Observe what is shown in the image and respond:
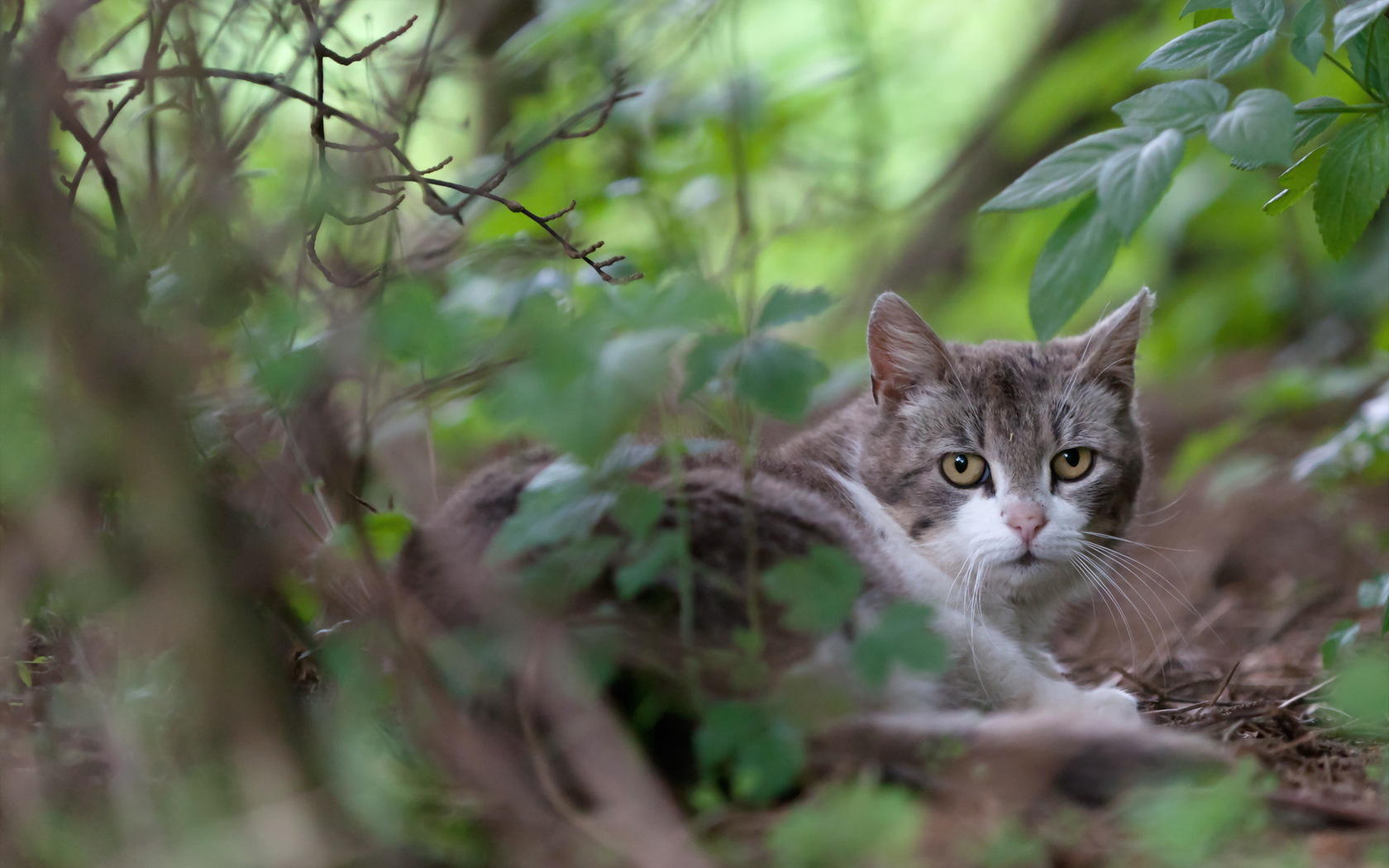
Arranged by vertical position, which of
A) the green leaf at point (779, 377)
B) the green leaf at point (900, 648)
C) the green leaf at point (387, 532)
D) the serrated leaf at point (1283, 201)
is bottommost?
the green leaf at point (900, 648)

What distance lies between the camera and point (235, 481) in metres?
2.11

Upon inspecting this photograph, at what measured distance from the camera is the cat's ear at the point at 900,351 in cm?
268

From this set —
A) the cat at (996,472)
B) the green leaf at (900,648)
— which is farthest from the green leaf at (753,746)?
the cat at (996,472)

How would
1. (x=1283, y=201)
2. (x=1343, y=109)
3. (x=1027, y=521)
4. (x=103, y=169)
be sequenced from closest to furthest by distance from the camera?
(x=1343, y=109) < (x=103, y=169) < (x=1283, y=201) < (x=1027, y=521)

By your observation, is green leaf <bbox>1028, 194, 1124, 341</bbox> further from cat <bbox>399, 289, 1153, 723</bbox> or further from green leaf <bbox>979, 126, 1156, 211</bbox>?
cat <bbox>399, 289, 1153, 723</bbox>

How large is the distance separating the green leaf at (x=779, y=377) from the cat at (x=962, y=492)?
1.34ft

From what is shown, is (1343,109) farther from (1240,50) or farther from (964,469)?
(964,469)

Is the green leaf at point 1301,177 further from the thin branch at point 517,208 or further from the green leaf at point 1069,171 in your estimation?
the thin branch at point 517,208

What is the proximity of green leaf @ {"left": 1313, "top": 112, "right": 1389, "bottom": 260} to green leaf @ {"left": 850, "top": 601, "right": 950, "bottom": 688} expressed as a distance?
3.73 feet

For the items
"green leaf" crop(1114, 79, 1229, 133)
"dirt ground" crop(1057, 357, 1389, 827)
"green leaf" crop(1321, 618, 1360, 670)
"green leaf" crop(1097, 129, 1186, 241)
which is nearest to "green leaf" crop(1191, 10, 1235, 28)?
"green leaf" crop(1114, 79, 1229, 133)

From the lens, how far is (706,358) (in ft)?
4.97

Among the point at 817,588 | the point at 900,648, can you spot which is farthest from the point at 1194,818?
the point at 817,588

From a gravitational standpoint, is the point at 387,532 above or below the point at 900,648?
above

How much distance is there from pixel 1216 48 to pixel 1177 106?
16cm
